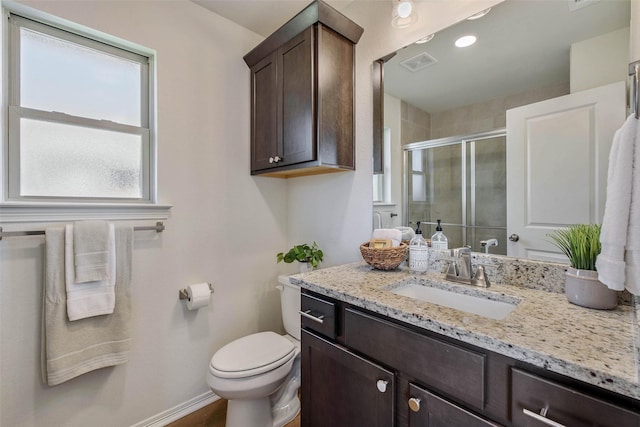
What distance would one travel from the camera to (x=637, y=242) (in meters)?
0.63

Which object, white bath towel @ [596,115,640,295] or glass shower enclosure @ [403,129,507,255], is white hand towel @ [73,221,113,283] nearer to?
glass shower enclosure @ [403,129,507,255]

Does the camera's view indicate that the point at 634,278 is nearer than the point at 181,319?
Yes

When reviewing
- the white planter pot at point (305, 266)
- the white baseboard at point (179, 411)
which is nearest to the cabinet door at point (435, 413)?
the white planter pot at point (305, 266)

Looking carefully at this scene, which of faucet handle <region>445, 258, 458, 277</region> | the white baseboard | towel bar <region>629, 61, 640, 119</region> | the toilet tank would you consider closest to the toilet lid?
the toilet tank

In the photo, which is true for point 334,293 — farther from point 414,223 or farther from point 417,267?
point 414,223

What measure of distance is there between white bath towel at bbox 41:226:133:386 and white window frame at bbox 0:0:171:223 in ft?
0.36

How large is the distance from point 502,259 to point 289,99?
1349 mm

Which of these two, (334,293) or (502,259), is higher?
(502,259)

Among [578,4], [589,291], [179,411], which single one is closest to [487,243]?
[589,291]

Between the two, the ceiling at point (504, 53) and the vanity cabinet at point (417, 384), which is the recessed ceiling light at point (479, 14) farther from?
the vanity cabinet at point (417, 384)

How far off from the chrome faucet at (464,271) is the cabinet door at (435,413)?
51 cm

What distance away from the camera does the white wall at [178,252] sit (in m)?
1.25

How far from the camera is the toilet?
4.39 ft

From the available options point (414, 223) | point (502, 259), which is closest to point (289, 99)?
point (414, 223)
